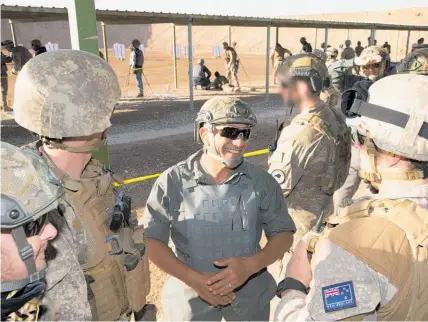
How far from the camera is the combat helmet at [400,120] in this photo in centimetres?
155

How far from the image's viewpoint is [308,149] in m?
2.78

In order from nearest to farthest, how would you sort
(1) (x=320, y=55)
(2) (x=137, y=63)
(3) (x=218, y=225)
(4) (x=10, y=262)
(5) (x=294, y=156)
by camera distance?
(4) (x=10, y=262), (3) (x=218, y=225), (5) (x=294, y=156), (1) (x=320, y=55), (2) (x=137, y=63)

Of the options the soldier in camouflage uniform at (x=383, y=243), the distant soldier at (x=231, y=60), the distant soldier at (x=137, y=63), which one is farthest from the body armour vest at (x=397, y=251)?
the distant soldier at (x=231, y=60)

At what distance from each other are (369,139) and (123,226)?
139 cm

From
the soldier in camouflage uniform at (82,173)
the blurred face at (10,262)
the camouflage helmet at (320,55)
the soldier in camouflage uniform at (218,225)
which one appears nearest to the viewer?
the blurred face at (10,262)

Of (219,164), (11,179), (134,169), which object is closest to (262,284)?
(219,164)

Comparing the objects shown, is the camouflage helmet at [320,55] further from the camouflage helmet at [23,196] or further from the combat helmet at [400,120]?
the camouflage helmet at [23,196]

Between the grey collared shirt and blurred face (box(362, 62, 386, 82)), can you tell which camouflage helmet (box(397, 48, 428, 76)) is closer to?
blurred face (box(362, 62, 386, 82))

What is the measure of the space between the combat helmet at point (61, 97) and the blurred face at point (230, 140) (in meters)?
0.74

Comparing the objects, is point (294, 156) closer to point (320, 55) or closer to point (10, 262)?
point (10, 262)

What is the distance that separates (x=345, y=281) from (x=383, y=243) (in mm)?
182

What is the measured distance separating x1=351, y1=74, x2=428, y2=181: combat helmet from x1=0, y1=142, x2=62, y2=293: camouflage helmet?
4.32 ft

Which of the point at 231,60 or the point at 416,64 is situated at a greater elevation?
the point at 416,64

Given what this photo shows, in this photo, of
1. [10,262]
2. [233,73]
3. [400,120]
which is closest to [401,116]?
[400,120]
